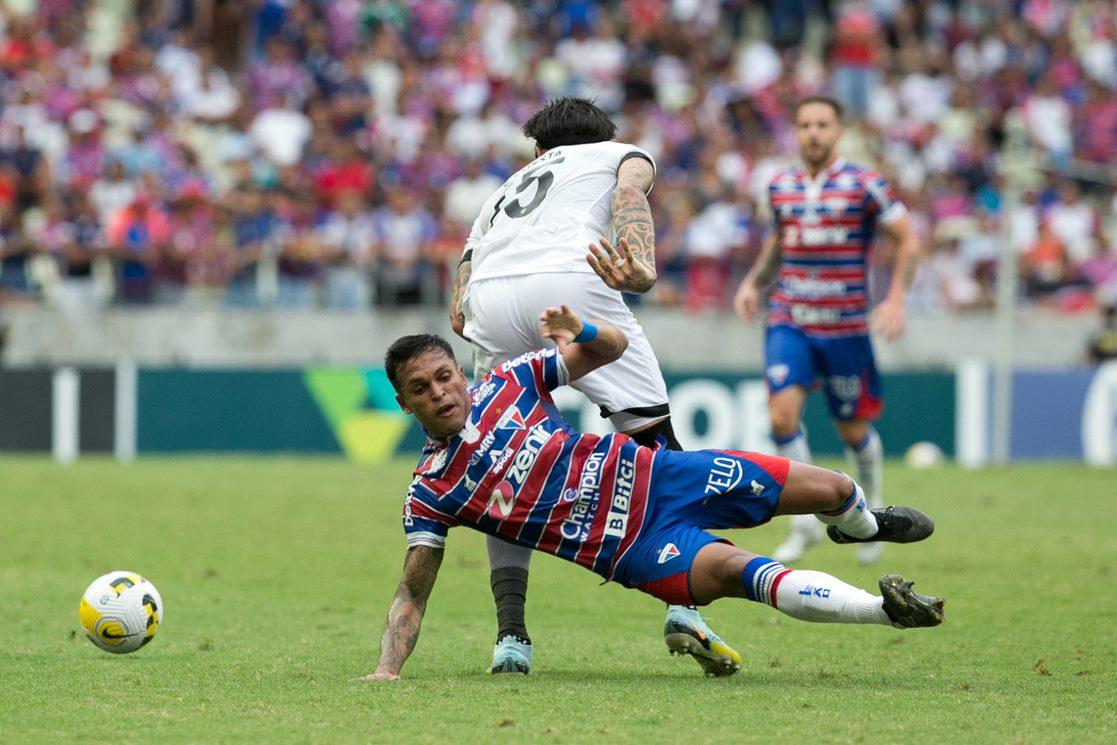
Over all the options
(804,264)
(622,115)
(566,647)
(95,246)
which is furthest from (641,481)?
(622,115)

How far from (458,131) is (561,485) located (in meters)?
16.0

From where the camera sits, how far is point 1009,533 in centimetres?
1185

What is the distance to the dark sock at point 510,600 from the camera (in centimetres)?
645

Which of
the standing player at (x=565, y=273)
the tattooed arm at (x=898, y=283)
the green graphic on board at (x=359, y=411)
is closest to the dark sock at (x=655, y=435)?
the standing player at (x=565, y=273)

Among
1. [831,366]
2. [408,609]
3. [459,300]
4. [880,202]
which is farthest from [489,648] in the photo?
[880,202]

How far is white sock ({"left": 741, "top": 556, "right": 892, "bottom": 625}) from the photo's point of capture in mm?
5645

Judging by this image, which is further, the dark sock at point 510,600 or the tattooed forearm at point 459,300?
the tattooed forearm at point 459,300

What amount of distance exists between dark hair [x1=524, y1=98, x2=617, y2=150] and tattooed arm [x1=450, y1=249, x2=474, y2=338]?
1.84 ft

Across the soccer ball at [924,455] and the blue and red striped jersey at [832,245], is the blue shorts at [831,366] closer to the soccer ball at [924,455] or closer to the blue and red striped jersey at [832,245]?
the blue and red striped jersey at [832,245]

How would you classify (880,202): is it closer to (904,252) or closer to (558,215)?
(904,252)

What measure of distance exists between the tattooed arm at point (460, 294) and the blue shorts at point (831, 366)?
3441 mm

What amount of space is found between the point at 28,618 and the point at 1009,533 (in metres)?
6.85

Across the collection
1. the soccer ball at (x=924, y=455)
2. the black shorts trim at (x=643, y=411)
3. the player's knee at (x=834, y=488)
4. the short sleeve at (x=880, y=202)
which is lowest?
the soccer ball at (x=924, y=455)

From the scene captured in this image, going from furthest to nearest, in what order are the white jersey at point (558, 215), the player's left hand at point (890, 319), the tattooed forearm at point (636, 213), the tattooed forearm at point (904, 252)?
1. the tattooed forearm at point (904, 252)
2. the player's left hand at point (890, 319)
3. the white jersey at point (558, 215)
4. the tattooed forearm at point (636, 213)
